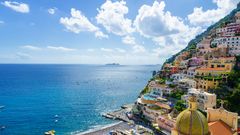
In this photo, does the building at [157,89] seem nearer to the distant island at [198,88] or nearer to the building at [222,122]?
the distant island at [198,88]

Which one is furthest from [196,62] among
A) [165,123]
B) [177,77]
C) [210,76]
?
[165,123]

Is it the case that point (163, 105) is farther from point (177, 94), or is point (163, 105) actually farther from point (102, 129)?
point (102, 129)

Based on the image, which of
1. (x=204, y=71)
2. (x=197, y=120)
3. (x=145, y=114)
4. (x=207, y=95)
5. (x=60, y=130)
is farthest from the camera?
(x=204, y=71)

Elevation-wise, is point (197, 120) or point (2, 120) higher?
point (197, 120)

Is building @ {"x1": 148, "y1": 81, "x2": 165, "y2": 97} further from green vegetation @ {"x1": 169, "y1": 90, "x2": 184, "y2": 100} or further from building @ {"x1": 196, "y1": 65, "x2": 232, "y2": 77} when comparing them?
building @ {"x1": 196, "y1": 65, "x2": 232, "y2": 77}

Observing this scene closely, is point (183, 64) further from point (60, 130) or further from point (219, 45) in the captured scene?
point (60, 130)

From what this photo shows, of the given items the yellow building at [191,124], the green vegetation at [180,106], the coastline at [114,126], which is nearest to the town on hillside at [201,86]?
the green vegetation at [180,106]

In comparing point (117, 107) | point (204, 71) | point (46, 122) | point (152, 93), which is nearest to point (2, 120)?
point (46, 122)

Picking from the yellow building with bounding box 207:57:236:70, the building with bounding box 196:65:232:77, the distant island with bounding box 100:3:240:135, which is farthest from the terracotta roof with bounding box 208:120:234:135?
the yellow building with bounding box 207:57:236:70
